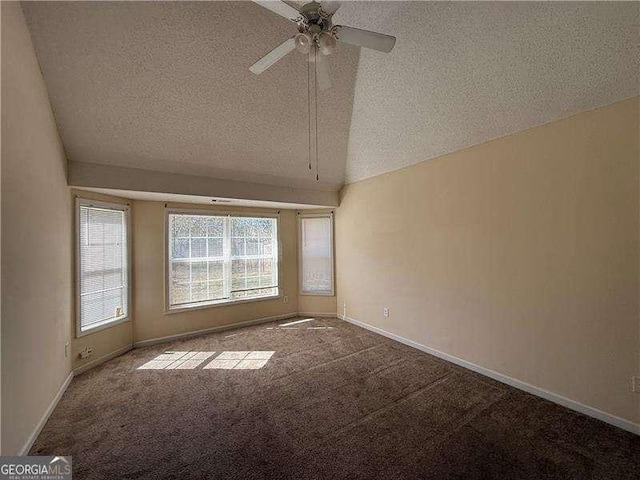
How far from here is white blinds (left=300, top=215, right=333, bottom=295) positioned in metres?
5.34

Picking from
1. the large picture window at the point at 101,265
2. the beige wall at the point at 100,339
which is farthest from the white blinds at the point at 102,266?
the beige wall at the point at 100,339

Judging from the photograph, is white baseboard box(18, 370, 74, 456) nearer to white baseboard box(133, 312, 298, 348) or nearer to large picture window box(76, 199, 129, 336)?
large picture window box(76, 199, 129, 336)

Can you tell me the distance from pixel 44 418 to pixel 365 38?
382 cm

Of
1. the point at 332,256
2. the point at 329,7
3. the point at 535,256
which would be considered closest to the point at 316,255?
the point at 332,256

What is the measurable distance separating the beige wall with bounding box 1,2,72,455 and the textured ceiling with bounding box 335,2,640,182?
2472 millimetres

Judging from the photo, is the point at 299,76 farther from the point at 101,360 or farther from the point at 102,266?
the point at 101,360

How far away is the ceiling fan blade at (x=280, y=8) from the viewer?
144 centimetres

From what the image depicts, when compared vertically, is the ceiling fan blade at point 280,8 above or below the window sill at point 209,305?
above

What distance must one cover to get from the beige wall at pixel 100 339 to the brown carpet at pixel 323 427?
0.64 feet

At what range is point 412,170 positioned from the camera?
12.4 ft

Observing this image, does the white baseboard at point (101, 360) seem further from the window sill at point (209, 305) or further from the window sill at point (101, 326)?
the window sill at point (209, 305)

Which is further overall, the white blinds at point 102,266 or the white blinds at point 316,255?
the white blinds at point 316,255

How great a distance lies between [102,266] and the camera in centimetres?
347

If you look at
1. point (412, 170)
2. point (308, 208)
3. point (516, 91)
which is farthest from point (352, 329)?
point (516, 91)
